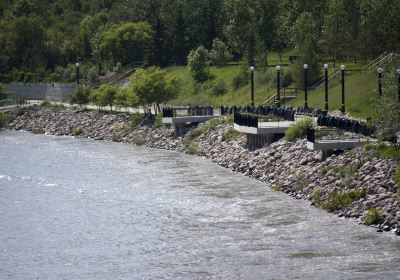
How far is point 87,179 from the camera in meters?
75.1

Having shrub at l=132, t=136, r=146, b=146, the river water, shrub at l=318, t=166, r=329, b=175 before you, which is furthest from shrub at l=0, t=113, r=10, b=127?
shrub at l=318, t=166, r=329, b=175

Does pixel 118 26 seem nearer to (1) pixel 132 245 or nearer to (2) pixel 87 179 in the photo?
(2) pixel 87 179

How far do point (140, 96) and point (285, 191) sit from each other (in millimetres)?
42990

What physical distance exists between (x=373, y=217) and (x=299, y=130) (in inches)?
771

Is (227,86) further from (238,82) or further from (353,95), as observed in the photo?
(353,95)

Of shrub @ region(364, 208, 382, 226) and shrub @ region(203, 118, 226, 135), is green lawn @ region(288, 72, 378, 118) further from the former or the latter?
shrub @ region(364, 208, 382, 226)

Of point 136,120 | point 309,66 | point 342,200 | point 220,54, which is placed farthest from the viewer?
point 220,54

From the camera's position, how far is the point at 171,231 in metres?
55.7

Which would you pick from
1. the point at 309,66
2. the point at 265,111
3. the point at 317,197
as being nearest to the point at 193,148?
the point at 265,111

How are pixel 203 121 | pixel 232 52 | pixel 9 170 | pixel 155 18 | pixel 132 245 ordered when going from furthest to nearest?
pixel 155 18
pixel 232 52
pixel 203 121
pixel 9 170
pixel 132 245

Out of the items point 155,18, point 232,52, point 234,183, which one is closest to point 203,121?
point 234,183

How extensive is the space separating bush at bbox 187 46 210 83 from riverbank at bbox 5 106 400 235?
1484 cm

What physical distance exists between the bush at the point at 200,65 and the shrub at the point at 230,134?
35557mm

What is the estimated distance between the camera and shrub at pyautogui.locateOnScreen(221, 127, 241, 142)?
83.1 m
